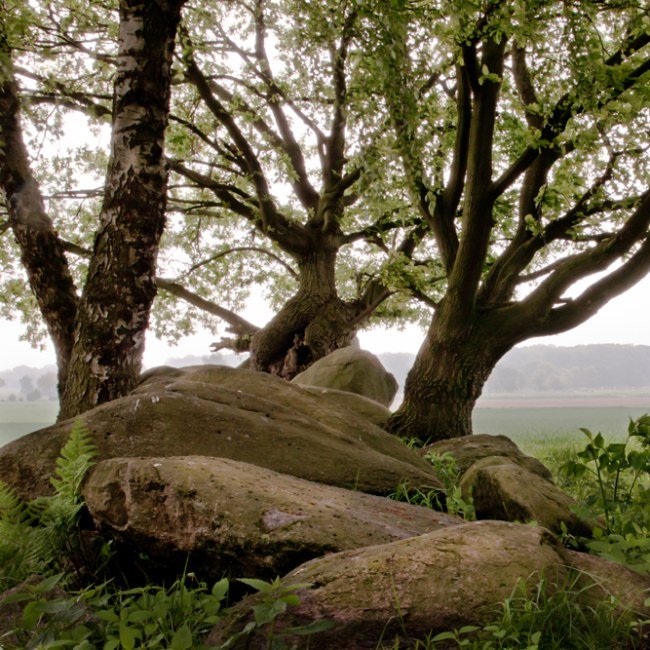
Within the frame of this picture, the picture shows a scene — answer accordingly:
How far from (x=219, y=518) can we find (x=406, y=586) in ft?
3.52

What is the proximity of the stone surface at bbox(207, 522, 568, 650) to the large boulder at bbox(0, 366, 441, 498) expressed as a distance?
190 centimetres

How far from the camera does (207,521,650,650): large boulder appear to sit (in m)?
2.24

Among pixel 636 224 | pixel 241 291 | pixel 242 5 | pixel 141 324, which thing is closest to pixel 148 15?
pixel 141 324

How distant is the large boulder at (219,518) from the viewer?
2.82m

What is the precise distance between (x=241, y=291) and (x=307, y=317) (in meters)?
7.17

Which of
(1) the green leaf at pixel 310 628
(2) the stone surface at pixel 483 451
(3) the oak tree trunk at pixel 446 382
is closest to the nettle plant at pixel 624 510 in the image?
(2) the stone surface at pixel 483 451

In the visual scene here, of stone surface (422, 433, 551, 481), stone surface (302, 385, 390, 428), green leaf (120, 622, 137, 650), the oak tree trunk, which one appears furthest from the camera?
the oak tree trunk

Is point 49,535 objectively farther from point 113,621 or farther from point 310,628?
point 310,628

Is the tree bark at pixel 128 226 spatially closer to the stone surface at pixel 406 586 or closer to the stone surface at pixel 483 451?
the stone surface at pixel 483 451

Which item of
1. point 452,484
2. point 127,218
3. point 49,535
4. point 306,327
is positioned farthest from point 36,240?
point 306,327

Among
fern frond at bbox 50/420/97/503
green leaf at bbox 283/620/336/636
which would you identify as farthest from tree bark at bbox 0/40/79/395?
green leaf at bbox 283/620/336/636

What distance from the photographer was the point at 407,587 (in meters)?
2.35

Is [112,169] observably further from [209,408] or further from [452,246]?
[452,246]

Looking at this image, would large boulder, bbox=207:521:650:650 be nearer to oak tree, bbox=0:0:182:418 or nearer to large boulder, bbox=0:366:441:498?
Answer: large boulder, bbox=0:366:441:498
